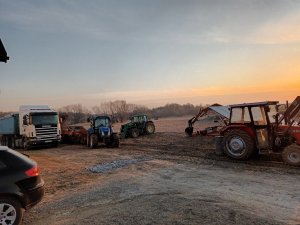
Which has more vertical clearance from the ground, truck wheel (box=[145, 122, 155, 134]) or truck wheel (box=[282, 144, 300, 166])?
truck wheel (box=[145, 122, 155, 134])

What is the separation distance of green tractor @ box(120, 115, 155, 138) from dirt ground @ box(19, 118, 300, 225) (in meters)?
14.3

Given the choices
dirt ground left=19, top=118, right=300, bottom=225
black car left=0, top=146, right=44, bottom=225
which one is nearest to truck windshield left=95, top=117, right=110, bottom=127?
dirt ground left=19, top=118, right=300, bottom=225

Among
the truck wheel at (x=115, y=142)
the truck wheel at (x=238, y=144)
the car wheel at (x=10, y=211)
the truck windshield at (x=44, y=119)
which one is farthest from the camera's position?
the truck windshield at (x=44, y=119)

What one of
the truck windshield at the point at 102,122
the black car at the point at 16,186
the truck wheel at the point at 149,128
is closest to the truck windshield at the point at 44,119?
the truck windshield at the point at 102,122

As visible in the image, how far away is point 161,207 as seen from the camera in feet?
26.8

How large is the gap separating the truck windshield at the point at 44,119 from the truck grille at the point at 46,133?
45 centimetres

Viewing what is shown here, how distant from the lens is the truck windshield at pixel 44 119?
26.5m

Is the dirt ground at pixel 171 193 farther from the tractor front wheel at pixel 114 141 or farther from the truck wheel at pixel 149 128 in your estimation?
the truck wheel at pixel 149 128

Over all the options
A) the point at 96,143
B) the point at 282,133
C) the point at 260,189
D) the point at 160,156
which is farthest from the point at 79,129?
the point at 260,189

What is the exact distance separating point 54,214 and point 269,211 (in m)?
4.66

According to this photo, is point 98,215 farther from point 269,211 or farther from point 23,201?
point 269,211

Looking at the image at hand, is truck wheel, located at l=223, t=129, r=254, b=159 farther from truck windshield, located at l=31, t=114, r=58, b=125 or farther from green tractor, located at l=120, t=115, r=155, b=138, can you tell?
green tractor, located at l=120, t=115, r=155, b=138

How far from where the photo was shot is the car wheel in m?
7.01

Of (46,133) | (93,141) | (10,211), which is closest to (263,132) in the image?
(10,211)
